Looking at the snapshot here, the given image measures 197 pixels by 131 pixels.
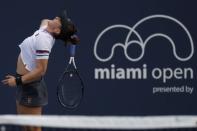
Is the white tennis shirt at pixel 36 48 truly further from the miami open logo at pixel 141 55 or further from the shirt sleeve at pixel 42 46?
the miami open logo at pixel 141 55

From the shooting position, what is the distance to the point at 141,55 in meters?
9.95

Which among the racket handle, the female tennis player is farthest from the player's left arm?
the racket handle

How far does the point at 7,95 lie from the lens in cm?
983

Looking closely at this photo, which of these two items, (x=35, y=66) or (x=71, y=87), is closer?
(x=35, y=66)

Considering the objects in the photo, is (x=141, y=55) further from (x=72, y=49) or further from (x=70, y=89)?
(x=70, y=89)

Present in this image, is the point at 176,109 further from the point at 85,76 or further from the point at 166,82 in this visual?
the point at 85,76

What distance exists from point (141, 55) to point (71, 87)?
35.2 inches

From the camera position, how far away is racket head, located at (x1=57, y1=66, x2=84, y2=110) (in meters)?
9.85

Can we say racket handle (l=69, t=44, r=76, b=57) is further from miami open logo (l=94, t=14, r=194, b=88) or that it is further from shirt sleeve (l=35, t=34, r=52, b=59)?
shirt sleeve (l=35, t=34, r=52, b=59)

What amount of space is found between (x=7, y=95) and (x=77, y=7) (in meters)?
1.29

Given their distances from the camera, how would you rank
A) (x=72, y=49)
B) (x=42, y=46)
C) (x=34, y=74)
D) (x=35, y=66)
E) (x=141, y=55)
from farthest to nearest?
(x=141, y=55)
(x=72, y=49)
(x=35, y=66)
(x=42, y=46)
(x=34, y=74)

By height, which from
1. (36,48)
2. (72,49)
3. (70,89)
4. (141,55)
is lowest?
(70,89)

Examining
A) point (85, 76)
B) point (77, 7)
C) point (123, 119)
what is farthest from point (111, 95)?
point (123, 119)

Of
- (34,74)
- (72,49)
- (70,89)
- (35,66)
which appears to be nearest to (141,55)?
(72,49)
